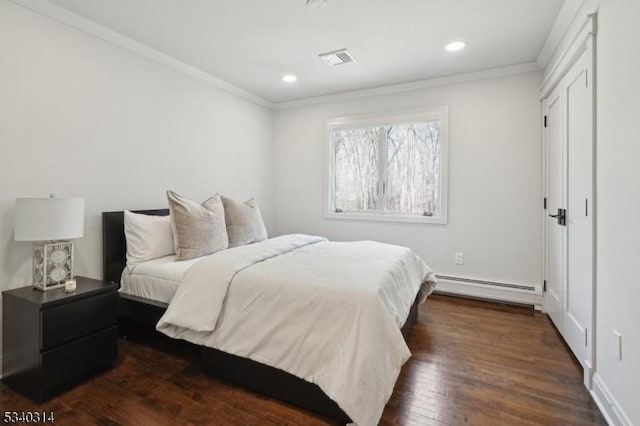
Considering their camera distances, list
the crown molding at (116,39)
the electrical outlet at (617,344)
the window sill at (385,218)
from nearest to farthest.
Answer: the electrical outlet at (617,344) → the crown molding at (116,39) → the window sill at (385,218)

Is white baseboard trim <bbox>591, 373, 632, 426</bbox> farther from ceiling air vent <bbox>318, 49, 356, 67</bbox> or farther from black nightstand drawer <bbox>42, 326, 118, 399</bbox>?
ceiling air vent <bbox>318, 49, 356, 67</bbox>

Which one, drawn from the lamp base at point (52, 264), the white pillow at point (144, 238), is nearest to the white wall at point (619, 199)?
the white pillow at point (144, 238)

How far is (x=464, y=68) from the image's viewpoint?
3381 mm

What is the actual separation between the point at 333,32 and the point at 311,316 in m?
2.30

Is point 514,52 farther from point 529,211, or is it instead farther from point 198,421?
point 198,421

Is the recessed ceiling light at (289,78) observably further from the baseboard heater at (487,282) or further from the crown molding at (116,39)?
the baseboard heater at (487,282)

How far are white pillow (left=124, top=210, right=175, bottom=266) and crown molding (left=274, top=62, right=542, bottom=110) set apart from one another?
268 centimetres

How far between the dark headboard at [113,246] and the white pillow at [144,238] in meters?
0.08

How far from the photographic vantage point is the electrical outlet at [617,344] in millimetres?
1556

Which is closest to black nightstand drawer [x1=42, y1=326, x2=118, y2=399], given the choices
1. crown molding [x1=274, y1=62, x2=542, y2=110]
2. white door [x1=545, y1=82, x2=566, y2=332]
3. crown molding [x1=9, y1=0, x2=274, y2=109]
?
crown molding [x1=9, y1=0, x2=274, y2=109]

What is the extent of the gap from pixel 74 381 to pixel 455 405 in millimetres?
2272

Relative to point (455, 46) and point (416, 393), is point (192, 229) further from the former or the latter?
point (455, 46)

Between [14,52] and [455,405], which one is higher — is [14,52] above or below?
above

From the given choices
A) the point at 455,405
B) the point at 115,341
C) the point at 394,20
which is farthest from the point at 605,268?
the point at 115,341
